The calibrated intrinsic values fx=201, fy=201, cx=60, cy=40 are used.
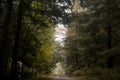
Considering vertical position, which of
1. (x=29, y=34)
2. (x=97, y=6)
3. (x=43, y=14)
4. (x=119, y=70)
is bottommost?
(x=119, y=70)

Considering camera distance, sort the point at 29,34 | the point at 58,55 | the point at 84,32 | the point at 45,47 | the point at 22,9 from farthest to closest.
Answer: the point at 58,55 < the point at 45,47 < the point at 84,32 < the point at 29,34 < the point at 22,9

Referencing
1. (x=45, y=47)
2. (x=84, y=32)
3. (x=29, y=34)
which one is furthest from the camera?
(x=45, y=47)

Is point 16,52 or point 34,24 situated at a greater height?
point 34,24

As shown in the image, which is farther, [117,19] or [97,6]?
[97,6]

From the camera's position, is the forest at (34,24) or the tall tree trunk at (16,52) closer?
the forest at (34,24)

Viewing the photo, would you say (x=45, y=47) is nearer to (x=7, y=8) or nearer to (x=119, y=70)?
(x=119, y=70)

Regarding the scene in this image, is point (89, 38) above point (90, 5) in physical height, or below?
below

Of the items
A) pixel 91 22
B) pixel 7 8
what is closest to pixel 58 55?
pixel 91 22

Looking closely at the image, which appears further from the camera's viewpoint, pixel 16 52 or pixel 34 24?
pixel 34 24

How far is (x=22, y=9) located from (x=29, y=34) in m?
2.25

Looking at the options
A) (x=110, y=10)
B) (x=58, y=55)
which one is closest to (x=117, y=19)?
(x=110, y=10)

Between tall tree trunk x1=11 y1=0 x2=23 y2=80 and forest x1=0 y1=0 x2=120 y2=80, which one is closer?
forest x1=0 y1=0 x2=120 y2=80

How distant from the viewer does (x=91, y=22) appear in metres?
17.7

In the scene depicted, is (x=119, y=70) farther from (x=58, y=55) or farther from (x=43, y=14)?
(x=58, y=55)
